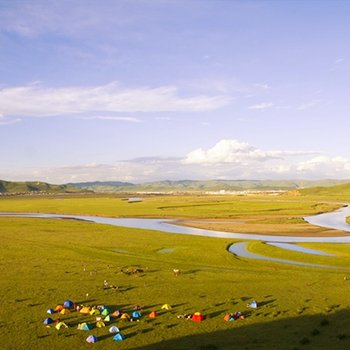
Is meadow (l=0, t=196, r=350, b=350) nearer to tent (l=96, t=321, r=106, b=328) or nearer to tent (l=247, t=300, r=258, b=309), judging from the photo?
tent (l=96, t=321, r=106, b=328)

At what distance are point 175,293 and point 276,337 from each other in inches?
566

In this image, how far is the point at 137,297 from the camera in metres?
41.5

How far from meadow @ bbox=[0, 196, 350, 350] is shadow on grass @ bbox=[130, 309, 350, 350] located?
66 mm

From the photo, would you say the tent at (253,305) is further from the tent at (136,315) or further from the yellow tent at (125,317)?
the yellow tent at (125,317)

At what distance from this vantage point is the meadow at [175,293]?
3034cm

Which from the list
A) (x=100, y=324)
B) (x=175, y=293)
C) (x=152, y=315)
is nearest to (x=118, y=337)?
(x=100, y=324)

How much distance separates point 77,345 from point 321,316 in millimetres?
18998

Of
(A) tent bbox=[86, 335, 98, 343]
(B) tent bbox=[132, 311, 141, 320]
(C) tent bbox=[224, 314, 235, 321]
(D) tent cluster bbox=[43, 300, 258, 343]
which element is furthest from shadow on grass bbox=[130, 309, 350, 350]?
(B) tent bbox=[132, 311, 141, 320]

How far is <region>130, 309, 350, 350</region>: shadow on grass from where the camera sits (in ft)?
93.9

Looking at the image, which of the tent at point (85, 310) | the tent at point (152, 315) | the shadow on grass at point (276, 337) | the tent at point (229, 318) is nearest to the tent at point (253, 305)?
the shadow on grass at point (276, 337)

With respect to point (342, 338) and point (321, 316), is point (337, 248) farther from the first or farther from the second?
point (342, 338)

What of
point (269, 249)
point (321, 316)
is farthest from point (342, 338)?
point (269, 249)

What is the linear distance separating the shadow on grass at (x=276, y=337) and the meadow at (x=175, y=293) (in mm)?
66

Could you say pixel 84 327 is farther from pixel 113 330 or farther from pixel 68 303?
pixel 68 303
